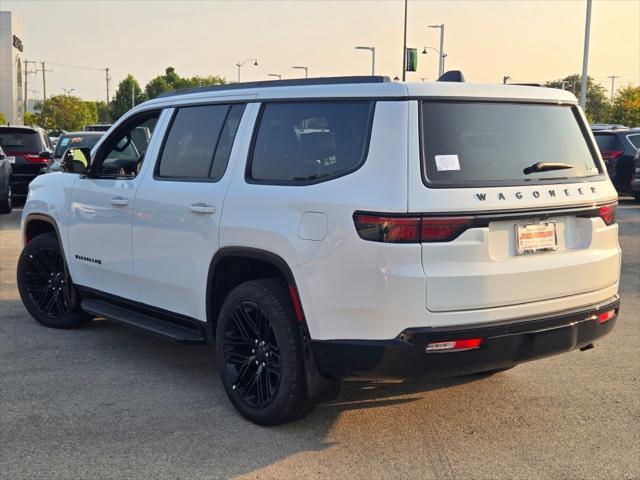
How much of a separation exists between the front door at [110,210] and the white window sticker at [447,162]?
91.7 inches

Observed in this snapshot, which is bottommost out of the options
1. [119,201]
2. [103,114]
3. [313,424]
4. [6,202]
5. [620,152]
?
[313,424]

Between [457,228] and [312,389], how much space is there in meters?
1.18

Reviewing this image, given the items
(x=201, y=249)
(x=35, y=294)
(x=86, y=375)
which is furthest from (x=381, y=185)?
(x=35, y=294)

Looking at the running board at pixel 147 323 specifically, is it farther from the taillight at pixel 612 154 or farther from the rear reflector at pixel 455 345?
the taillight at pixel 612 154

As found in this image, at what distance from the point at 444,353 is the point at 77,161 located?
3536 mm

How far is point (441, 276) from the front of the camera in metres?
3.60

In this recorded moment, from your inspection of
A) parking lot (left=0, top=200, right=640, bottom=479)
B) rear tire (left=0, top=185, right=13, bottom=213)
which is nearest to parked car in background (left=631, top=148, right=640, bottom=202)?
parking lot (left=0, top=200, right=640, bottom=479)

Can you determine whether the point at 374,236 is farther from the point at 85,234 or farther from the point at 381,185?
the point at 85,234

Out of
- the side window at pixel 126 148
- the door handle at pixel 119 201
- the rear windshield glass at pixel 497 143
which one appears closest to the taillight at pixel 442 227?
the rear windshield glass at pixel 497 143

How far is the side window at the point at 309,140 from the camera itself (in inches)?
152

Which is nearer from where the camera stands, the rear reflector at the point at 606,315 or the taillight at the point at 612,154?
the rear reflector at the point at 606,315

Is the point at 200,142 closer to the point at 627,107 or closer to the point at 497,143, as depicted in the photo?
the point at 497,143

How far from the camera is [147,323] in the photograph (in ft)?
16.9

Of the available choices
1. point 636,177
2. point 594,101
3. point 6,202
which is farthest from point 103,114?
point 636,177
